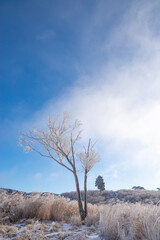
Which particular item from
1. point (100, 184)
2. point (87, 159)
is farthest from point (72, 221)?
point (100, 184)

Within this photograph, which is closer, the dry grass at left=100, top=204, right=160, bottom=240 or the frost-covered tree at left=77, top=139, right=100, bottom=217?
the dry grass at left=100, top=204, right=160, bottom=240

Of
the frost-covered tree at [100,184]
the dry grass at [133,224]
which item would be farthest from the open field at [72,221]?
the frost-covered tree at [100,184]

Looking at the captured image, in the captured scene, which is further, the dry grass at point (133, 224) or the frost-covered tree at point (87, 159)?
the frost-covered tree at point (87, 159)

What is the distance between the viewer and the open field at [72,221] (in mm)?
3123

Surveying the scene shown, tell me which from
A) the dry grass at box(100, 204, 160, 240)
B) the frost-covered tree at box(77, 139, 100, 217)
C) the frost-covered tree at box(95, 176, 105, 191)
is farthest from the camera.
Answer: the frost-covered tree at box(95, 176, 105, 191)

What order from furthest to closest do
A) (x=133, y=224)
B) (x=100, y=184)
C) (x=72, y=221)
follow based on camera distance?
1. (x=100, y=184)
2. (x=72, y=221)
3. (x=133, y=224)

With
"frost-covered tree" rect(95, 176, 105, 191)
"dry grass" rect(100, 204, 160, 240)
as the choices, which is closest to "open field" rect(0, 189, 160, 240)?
"dry grass" rect(100, 204, 160, 240)

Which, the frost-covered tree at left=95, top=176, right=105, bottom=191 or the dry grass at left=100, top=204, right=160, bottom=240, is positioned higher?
the frost-covered tree at left=95, top=176, right=105, bottom=191

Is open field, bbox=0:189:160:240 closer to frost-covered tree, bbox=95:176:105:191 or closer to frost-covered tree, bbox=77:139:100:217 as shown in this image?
frost-covered tree, bbox=77:139:100:217

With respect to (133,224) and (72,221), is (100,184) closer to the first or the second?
(72,221)

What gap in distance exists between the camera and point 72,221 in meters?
5.96

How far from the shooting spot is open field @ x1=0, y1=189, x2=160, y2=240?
3.12 meters

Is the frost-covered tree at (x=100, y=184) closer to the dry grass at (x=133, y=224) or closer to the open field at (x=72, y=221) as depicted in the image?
the open field at (x=72, y=221)

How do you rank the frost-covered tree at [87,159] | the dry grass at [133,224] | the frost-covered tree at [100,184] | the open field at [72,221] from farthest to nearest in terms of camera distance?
the frost-covered tree at [100,184], the frost-covered tree at [87,159], the open field at [72,221], the dry grass at [133,224]
